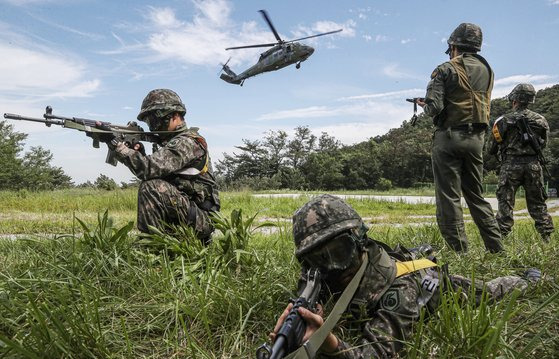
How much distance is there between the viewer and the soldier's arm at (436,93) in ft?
13.2

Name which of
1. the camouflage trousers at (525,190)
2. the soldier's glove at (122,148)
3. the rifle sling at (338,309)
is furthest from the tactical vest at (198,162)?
the camouflage trousers at (525,190)

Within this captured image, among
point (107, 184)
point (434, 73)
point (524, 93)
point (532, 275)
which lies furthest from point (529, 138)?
point (107, 184)

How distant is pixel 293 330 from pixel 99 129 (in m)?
3.16

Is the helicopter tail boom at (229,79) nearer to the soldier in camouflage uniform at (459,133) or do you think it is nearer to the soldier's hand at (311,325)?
the soldier in camouflage uniform at (459,133)

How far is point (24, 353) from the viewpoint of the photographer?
1779mm

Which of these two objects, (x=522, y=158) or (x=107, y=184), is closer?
(x=522, y=158)

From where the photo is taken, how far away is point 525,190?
592cm

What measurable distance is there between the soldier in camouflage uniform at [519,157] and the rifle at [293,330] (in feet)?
15.1

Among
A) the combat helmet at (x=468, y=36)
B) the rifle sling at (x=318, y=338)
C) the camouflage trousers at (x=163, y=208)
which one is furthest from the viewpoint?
the combat helmet at (x=468, y=36)

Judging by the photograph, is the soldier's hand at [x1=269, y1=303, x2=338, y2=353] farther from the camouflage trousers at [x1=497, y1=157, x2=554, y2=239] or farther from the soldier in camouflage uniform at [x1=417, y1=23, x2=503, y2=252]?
the camouflage trousers at [x1=497, y1=157, x2=554, y2=239]

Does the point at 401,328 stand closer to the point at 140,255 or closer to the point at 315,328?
the point at 315,328

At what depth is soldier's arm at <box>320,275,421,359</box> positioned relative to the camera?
1.89m

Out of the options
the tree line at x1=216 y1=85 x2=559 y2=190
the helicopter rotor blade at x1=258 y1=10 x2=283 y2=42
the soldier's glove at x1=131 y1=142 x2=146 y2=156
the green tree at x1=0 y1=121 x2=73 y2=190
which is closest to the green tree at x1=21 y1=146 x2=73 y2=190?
the green tree at x1=0 y1=121 x2=73 y2=190

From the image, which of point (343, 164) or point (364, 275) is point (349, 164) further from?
point (364, 275)
